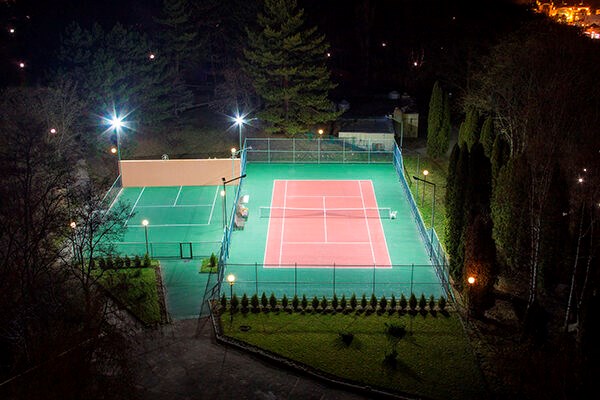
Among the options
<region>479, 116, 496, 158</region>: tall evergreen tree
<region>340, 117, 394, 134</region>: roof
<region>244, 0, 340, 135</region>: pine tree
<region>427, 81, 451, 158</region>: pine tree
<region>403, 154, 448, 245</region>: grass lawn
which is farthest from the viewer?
<region>340, 117, 394, 134</region>: roof

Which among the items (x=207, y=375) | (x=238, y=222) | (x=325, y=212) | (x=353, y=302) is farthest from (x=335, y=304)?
(x=325, y=212)

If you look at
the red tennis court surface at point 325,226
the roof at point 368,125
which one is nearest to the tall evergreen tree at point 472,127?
the red tennis court surface at point 325,226

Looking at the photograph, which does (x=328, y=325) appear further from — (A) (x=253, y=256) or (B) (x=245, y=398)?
(A) (x=253, y=256)

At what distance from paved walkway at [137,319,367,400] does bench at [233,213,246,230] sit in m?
9.37

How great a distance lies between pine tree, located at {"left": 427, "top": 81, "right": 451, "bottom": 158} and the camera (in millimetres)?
42062

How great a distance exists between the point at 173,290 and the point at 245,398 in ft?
24.5

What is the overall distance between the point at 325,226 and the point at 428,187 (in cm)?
750

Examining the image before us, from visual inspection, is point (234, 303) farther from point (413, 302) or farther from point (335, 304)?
point (413, 302)

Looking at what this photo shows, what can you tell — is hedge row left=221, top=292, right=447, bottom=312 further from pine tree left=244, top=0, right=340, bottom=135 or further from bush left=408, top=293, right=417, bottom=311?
pine tree left=244, top=0, right=340, bottom=135

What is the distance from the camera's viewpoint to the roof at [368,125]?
44.0 meters

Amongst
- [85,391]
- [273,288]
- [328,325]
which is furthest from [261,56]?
[85,391]

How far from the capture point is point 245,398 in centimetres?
2009

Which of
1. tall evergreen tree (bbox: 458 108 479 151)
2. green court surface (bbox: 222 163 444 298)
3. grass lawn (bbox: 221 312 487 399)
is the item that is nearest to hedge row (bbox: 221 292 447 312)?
grass lawn (bbox: 221 312 487 399)

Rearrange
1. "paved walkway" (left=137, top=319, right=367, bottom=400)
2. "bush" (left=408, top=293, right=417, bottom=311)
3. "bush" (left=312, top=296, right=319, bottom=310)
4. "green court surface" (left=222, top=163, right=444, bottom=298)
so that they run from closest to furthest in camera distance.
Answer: "paved walkway" (left=137, top=319, right=367, bottom=400), "bush" (left=408, top=293, right=417, bottom=311), "bush" (left=312, top=296, right=319, bottom=310), "green court surface" (left=222, top=163, right=444, bottom=298)
